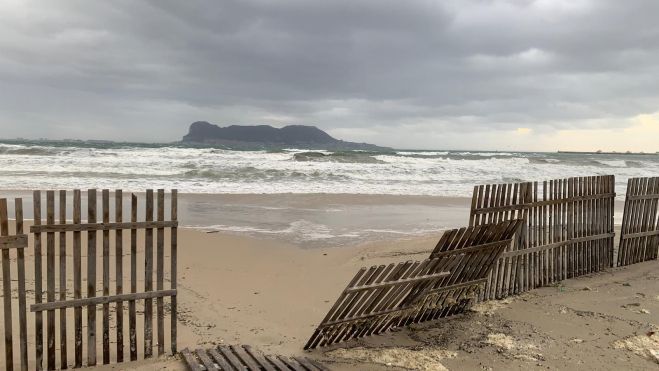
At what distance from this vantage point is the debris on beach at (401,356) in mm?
4852

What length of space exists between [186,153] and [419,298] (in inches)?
1505

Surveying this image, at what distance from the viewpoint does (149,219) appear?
4.68 m

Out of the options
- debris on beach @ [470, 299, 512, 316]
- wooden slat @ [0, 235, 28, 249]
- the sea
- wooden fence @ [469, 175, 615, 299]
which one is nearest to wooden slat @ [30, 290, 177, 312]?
wooden slat @ [0, 235, 28, 249]

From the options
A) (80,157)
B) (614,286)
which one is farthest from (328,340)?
(80,157)

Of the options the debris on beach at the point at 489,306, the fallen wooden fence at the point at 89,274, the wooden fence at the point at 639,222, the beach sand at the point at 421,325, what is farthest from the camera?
the wooden fence at the point at 639,222

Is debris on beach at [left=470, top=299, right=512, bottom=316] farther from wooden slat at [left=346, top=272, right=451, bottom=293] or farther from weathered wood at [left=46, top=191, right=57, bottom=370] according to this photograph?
weathered wood at [left=46, top=191, right=57, bottom=370]

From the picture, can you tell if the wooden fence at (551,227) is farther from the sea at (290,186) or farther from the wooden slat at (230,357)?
the sea at (290,186)

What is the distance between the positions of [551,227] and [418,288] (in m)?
3.32

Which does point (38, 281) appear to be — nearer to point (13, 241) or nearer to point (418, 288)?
point (13, 241)

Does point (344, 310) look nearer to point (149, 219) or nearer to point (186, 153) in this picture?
point (149, 219)

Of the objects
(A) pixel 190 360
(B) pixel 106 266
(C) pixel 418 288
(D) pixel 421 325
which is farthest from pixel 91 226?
(D) pixel 421 325

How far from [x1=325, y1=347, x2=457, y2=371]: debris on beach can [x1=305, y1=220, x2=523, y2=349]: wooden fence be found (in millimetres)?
271

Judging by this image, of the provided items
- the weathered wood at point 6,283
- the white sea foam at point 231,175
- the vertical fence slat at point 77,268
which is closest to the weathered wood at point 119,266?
the vertical fence slat at point 77,268

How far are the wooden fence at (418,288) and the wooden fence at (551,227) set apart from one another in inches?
24.1
